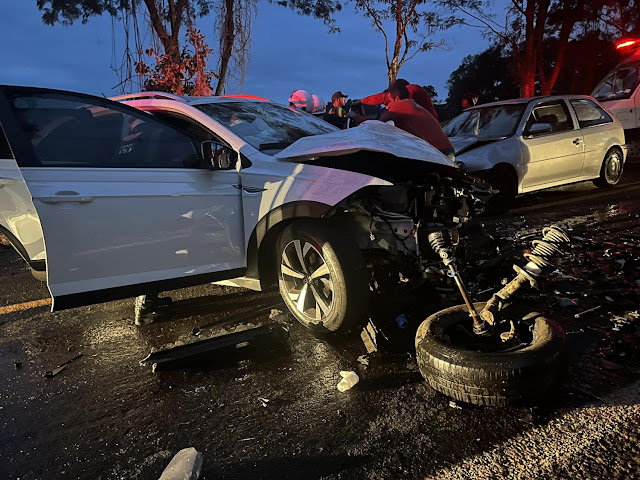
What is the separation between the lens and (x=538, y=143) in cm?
750

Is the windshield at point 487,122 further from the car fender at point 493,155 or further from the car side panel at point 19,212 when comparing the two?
the car side panel at point 19,212

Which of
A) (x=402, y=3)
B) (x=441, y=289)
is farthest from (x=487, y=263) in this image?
(x=402, y=3)

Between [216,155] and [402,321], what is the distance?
184 cm

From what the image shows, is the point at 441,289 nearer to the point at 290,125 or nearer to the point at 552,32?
the point at 290,125

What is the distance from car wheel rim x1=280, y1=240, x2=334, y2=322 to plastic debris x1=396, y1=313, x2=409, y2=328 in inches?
23.7

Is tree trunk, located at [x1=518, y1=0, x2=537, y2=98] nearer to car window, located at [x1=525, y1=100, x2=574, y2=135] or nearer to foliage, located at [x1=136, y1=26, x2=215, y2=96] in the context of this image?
car window, located at [x1=525, y1=100, x2=574, y2=135]

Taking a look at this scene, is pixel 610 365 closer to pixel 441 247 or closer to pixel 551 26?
pixel 441 247

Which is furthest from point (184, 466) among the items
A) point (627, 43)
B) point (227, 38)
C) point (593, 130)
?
point (627, 43)

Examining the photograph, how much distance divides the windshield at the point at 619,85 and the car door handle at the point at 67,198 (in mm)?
11197

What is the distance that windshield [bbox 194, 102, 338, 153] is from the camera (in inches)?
155

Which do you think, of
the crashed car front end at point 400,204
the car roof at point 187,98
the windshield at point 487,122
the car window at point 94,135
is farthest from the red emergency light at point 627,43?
the car window at point 94,135

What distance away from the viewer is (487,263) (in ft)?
14.3

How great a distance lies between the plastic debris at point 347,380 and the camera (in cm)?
284

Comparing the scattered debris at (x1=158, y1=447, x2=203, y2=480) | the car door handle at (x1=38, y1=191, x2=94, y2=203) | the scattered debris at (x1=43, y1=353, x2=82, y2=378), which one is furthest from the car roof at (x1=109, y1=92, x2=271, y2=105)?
the scattered debris at (x1=158, y1=447, x2=203, y2=480)
